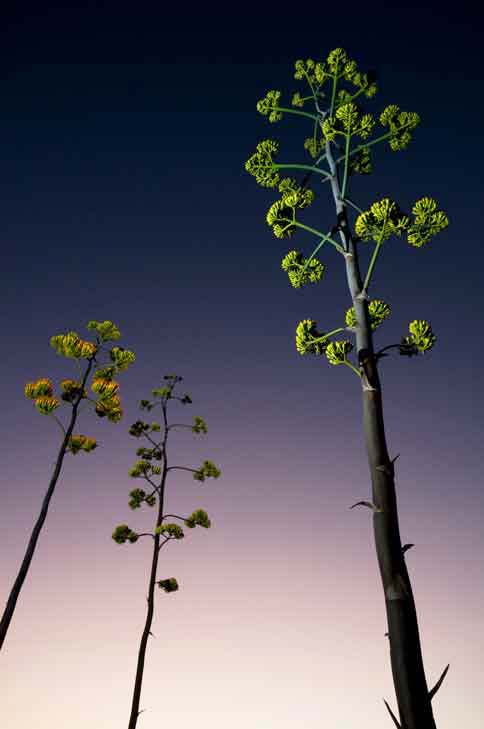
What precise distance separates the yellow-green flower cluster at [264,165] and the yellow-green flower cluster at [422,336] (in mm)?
2702

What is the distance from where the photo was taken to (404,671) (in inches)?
96.8

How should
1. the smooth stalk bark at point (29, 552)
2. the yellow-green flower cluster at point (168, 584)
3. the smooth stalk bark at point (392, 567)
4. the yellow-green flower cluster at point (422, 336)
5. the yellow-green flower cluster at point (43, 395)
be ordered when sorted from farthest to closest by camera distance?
the yellow-green flower cluster at point (168, 584) → the yellow-green flower cluster at point (43, 395) → the smooth stalk bark at point (29, 552) → the yellow-green flower cluster at point (422, 336) → the smooth stalk bark at point (392, 567)

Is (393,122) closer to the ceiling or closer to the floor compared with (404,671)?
closer to the ceiling

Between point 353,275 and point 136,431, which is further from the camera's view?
point 136,431

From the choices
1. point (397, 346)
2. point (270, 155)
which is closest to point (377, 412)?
point (397, 346)

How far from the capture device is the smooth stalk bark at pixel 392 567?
2404mm

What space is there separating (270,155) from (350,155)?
986 millimetres

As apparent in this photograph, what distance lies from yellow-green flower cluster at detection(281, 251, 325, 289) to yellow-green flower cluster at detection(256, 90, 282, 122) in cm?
203

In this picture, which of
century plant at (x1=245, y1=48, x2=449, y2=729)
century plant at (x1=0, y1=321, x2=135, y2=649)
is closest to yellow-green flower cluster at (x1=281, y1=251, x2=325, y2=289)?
century plant at (x1=245, y1=48, x2=449, y2=729)

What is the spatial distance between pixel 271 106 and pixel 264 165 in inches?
35.5

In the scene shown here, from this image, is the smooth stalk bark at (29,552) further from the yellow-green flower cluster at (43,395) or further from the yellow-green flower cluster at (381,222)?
the yellow-green flower cluster at (381,222)

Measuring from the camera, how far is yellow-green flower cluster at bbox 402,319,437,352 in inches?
160

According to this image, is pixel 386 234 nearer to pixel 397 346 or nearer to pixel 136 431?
pixel 397 346

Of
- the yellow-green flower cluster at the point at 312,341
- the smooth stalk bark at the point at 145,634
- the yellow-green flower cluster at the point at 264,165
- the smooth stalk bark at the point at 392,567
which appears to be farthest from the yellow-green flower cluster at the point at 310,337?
the smooth stalk bark at the point at 145,634
